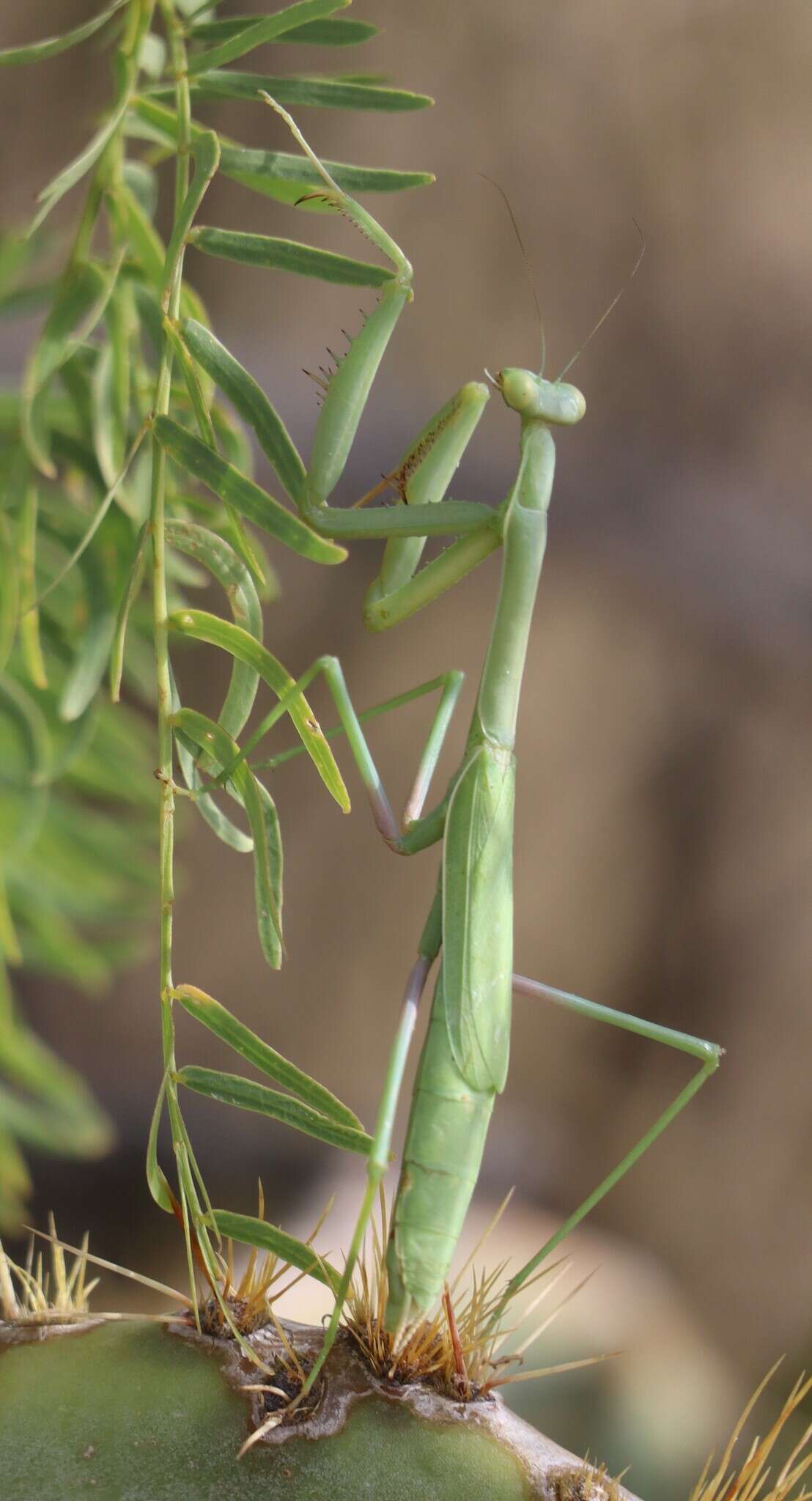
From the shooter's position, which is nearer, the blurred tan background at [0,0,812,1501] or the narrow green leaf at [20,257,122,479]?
the narrow green leaf at [20,257,122,479]

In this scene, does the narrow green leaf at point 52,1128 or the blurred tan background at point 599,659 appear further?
the blurred tan background at point 599,659

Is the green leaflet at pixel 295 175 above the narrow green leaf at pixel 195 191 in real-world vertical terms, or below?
above

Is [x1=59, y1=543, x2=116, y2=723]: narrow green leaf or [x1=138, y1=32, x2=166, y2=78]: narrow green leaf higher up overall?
[x1=138, y1=32, x2=166, y2=78]: narrow green leaf

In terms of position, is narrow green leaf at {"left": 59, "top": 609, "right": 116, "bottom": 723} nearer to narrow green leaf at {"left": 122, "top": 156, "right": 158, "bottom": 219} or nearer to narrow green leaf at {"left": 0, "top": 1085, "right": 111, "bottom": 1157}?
narrow green leaf at {"left": 122, "top": 156, "right": 158, "bottom": 219}

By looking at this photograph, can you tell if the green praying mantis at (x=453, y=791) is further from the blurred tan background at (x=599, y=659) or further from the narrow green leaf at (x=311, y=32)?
the blurred tan background at (x=599, y=659)

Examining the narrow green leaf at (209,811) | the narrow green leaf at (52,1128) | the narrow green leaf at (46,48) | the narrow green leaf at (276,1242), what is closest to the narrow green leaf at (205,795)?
the narrow green leaf at (209,811)

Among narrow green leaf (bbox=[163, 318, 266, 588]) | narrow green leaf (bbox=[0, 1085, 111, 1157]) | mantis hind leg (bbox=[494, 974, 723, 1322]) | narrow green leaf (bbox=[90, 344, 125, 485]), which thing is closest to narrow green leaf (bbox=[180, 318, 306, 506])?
narrow green leaf (bbox=[163, 318, 266, 588])
